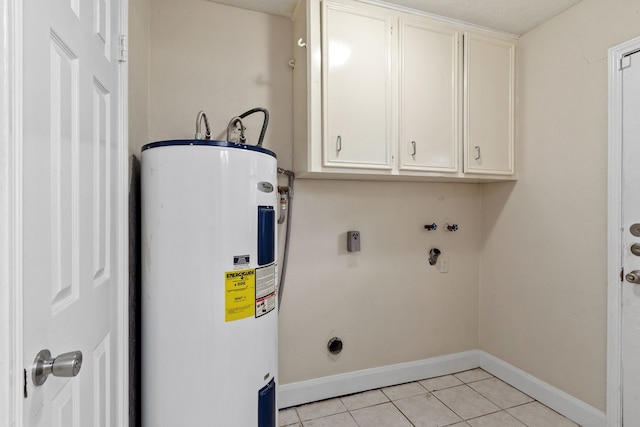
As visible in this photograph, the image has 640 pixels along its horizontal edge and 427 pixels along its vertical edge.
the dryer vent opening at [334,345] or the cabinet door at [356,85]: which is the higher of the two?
the cabinet door at [356,85]

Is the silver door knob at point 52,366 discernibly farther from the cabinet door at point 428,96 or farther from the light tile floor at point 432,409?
the cabinet door at point 428,96

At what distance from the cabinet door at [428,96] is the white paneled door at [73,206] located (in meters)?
1.47

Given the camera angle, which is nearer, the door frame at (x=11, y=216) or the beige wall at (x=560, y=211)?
the door frame at (x=11, y=216)

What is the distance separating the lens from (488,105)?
2.15m

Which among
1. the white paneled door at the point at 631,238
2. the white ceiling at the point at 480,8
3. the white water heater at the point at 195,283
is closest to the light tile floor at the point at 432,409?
the white paneled door at the point at 631,238

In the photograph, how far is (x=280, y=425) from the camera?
6.20 ft

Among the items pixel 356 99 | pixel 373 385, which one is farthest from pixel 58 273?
pixel 373 385

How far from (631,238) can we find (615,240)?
0.07 metres

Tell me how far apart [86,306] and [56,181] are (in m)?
0.39

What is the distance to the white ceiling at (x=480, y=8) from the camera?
1903 millimetres

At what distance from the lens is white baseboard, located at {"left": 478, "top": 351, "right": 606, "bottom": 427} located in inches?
72.3

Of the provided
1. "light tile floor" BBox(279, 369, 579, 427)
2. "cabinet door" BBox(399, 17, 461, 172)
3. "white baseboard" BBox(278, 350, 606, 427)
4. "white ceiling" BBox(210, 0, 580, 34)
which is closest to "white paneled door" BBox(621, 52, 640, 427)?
"white baseboard" BBox(278, 350, 606, 427)

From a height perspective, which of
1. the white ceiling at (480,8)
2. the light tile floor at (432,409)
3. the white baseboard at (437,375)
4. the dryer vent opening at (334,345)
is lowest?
the light tile floor at (432,409)

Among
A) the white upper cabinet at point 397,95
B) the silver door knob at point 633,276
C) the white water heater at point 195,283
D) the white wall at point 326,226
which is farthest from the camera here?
the white wall at point 326,226
